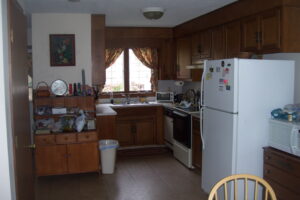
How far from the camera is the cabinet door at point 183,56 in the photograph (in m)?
5.38

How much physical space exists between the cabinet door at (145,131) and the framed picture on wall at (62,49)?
1.88 m

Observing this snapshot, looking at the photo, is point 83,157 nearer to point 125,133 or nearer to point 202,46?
point 125,133

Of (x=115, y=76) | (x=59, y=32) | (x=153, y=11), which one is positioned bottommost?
(x=115, y=76)

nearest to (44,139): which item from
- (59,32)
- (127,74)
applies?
(59,32)

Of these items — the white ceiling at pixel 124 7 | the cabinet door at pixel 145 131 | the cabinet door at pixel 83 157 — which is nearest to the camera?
the white ceiling at pixel 124 7

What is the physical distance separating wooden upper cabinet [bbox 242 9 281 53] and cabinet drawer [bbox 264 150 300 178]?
1082mm

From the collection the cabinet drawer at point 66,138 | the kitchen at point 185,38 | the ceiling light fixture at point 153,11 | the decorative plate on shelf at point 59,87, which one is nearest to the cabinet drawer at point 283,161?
the kitchen at point 185,38

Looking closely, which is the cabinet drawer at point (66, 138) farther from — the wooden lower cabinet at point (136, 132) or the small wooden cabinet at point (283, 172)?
the small wooden cabinet at point (283, 172)

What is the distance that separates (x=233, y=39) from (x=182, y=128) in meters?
1.66

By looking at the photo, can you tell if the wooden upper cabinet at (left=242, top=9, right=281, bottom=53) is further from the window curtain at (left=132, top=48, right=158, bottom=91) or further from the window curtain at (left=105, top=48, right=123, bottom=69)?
the window curtain at (left=105, top=48, right=123, bottom=69)

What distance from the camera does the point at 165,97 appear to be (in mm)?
6156

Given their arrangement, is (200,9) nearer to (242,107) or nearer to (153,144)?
(242,107)

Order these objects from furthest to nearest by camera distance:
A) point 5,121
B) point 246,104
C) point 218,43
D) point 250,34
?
1. point 218,43
2. point 250,34
3. point 246,104
4. point 5,121

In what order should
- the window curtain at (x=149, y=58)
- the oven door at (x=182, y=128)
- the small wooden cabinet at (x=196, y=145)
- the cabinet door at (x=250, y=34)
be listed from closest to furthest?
the cabinet door at (x=250, y=34)
the small wooden cabinet at (x=196, y=145)
the oven door at (x=182, y=128)
the window curtain at (x=149, y=58)
